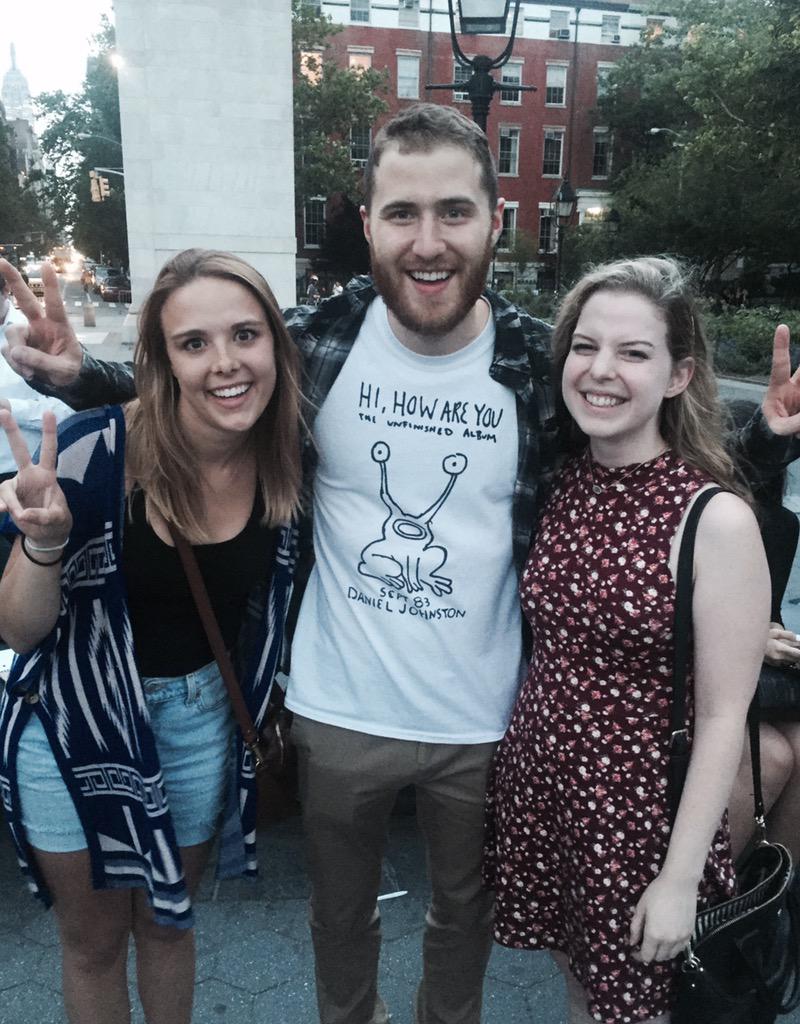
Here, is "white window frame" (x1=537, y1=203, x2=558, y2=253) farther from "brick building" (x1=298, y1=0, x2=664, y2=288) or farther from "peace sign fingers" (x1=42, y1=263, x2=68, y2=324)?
"peace sign fingers" (x1=42, y1=263, x2=68, y2=324)

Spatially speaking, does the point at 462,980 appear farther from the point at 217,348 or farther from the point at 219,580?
the point at 217,348

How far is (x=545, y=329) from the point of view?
7.02ft

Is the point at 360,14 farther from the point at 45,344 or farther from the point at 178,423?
the point at 178,423

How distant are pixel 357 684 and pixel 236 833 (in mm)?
534

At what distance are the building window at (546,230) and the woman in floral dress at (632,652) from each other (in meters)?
41.6

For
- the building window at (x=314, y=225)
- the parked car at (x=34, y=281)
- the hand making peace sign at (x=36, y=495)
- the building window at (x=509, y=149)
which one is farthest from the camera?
the building window at (x=509, y=149)

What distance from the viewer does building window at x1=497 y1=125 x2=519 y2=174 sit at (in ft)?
132

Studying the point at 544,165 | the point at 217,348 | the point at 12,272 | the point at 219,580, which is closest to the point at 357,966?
the point at 219,580

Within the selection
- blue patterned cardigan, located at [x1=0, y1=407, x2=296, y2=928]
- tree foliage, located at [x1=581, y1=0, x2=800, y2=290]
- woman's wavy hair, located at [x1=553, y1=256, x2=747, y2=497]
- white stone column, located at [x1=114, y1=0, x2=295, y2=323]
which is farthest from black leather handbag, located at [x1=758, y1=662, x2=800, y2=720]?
tree foliage, located at [x1=581, y1=0, x2=800, y2=290]

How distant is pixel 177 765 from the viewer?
6.31 ft

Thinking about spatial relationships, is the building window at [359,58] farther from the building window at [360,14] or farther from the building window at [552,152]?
the building window at [552,152]

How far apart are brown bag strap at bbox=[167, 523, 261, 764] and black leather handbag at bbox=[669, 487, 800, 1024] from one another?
3.26 feet

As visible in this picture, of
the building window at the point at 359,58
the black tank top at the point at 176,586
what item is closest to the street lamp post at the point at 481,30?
the black tank top at the point at 176,586

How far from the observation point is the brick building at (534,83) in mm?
38719
